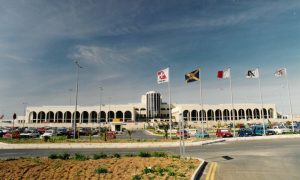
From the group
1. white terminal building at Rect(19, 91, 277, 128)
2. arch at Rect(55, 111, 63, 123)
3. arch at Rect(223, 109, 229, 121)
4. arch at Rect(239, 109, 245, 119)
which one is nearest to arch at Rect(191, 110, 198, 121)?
white terminal building at Rect(19, 91, 277, 128)

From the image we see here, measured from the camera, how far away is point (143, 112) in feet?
448

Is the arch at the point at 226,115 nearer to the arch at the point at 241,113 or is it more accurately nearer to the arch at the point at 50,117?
the arch at the point at 241,113

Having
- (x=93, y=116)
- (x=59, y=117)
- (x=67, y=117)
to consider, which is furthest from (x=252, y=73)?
(x=59, y=117)

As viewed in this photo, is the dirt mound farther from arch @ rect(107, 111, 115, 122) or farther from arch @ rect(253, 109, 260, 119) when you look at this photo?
arch @ rect(253, 109, 260, 119)

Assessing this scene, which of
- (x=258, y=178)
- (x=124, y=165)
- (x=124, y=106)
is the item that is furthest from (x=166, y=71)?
(x=124, y=106)

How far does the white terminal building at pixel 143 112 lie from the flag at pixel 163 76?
85.9 meters

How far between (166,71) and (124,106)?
9583cm

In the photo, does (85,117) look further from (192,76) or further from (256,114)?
(192,76)

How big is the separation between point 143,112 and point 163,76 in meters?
104

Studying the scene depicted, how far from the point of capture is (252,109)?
129 metres

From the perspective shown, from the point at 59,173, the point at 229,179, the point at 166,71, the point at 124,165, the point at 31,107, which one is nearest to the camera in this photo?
the point at 229,179

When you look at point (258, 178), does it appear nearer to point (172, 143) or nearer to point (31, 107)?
point (172, 143)

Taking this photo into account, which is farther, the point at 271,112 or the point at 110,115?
the point at 110,115

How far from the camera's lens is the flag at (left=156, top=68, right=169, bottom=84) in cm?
3369
